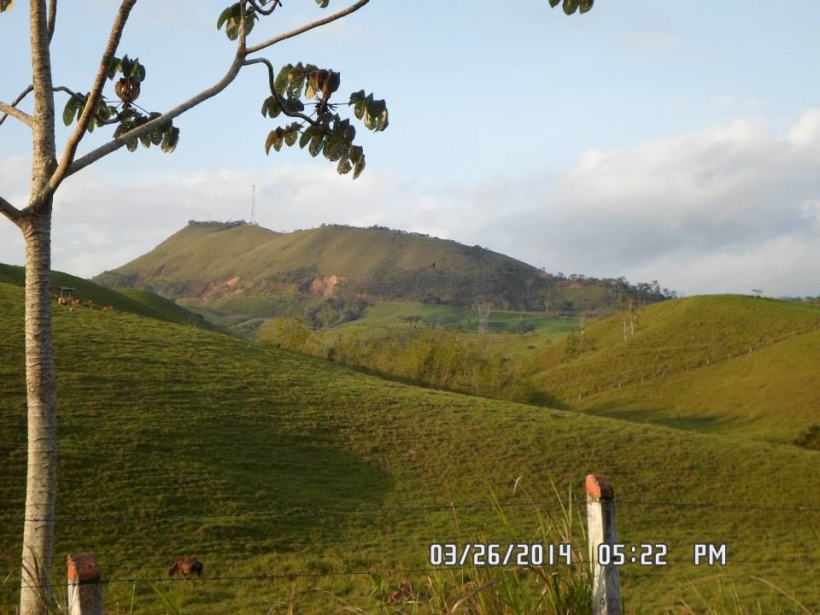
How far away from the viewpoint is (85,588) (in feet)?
13.4

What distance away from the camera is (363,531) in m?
25.1

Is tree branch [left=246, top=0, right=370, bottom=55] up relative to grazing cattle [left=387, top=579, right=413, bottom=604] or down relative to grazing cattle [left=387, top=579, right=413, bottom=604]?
up

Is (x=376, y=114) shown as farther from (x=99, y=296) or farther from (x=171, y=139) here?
(x=99, y=296)

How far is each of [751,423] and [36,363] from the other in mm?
79087

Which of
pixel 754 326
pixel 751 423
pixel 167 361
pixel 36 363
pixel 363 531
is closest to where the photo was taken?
pixel 36 363

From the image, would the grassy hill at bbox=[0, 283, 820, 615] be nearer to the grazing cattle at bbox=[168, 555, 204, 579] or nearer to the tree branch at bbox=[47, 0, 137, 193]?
the grazing cattle at bbox=[168, 555, 204, 579]

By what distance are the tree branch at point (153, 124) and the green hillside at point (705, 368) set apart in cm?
7057

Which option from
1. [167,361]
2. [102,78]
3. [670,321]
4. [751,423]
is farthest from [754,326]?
[102,78]

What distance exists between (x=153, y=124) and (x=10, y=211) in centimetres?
145

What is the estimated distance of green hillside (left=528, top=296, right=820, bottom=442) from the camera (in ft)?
266

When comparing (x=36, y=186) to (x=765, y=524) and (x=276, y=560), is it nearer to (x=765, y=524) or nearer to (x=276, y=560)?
(x=276, y=560)

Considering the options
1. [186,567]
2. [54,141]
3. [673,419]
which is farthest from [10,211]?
[673,419]

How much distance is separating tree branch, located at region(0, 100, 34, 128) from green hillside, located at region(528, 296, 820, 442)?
71.6 meters

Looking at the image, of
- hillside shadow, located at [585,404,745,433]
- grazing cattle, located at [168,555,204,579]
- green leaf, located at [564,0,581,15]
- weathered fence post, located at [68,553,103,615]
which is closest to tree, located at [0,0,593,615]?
green leaf, located at [564,0,581,15]
